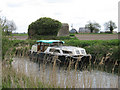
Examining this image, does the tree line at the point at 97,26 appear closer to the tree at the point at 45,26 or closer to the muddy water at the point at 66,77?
the tree at the point at 45,26

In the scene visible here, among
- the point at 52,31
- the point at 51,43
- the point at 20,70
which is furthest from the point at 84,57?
the point at 52,31

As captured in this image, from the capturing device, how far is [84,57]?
484 inches

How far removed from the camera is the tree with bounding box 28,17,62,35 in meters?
27.3

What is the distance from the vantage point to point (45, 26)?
27.3 meters

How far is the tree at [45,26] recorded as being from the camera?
27297 millimetres

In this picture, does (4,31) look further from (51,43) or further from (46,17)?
(46,17)

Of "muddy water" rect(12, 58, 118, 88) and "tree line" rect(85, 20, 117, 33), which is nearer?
"muddy water" rect(12, 58, 118, 88)

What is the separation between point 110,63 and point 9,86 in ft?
28.8

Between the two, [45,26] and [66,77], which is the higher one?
[45,26]

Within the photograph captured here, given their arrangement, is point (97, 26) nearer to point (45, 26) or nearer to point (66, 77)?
point (45, 26)

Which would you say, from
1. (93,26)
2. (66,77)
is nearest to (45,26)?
(93,26)

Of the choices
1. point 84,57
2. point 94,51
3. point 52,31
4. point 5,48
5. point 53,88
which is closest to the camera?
point 53,88

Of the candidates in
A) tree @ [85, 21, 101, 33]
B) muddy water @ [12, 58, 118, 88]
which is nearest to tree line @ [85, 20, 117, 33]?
tree @ [85, 21, 101, 33]

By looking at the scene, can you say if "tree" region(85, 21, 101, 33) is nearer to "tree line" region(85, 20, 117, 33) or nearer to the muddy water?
"tree line" region(85, 20, 117, 33)
